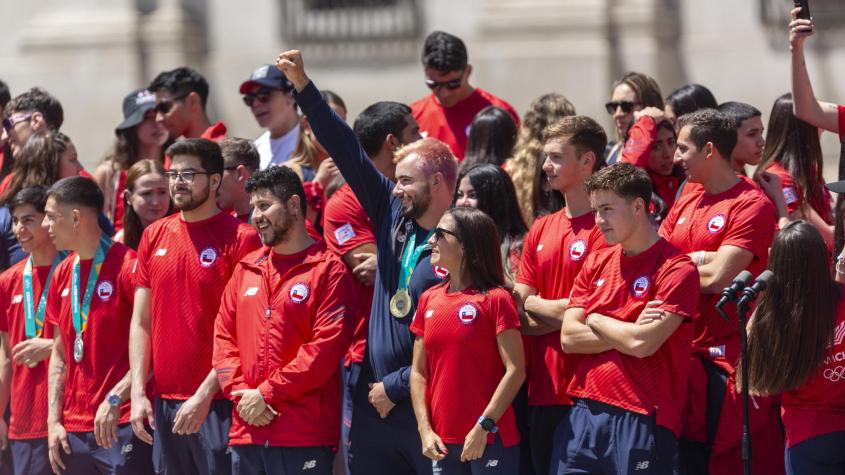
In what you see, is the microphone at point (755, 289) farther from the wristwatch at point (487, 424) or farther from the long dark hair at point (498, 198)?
the long dark hair at point (498, 198)

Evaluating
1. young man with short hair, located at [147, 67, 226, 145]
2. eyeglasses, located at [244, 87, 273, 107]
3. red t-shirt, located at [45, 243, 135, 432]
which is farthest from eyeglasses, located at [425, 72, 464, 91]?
red t-shirt, located at [45, 243, 135, 432]

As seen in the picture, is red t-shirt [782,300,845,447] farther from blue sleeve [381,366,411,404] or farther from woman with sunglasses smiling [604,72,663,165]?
woman with sunglasses smiling [604,72,663,165]

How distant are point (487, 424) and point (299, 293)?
1219mm

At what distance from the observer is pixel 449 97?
10297 mm

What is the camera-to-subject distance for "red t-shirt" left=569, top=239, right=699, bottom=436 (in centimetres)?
689

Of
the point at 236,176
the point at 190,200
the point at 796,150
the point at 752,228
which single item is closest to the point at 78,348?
the point at 190,200

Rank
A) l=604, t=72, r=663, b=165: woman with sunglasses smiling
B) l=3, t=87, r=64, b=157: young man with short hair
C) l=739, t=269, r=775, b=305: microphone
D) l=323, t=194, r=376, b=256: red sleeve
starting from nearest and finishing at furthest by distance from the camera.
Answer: l=739, t=269, r=775, b=305: microphone, l=323, t=194, r=376, b=256: red sleeve, l=604, t=72, r=663, b=165: woman with sunglasses smiling, l=3, t=87, r=64, b=157: young man with short hair

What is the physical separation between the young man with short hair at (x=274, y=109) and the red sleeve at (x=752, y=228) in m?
3.60

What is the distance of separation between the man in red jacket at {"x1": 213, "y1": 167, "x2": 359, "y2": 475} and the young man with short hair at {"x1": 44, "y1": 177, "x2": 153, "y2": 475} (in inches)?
36.7

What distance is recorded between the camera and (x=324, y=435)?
25.0ft

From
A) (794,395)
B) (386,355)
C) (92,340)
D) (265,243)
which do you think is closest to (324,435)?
(386,355)

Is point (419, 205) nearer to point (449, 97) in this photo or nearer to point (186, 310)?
point (186, 310)

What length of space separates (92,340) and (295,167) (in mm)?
1760

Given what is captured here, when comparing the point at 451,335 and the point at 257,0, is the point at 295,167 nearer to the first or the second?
the point at 451,335
